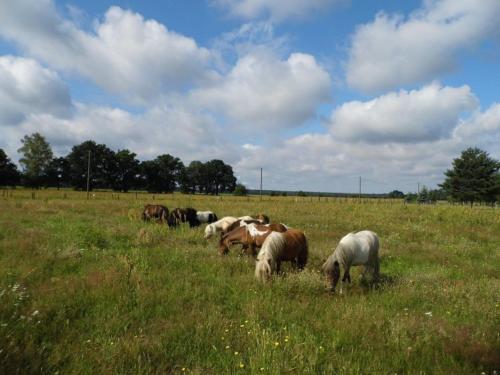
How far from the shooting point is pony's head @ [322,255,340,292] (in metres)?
6.55

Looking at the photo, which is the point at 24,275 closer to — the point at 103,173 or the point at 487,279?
the point at 487,279

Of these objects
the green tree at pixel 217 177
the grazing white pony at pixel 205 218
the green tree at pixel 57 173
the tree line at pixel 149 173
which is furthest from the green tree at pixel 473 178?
the green tree at pixel 57 173

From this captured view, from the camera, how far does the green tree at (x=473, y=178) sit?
54.7 meters

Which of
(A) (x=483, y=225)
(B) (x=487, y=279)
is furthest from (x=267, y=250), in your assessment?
(A) (x=483, y=225)

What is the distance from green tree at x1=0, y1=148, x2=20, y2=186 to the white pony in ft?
256

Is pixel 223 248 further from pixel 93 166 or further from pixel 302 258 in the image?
pixel 93 166

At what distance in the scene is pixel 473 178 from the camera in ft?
182

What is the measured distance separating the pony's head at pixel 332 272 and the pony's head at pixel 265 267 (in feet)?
3.87

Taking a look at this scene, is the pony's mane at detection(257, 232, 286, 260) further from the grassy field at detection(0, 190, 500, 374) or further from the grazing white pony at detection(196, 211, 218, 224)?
the grazing white pony at detection(196, 211, 218, 224)

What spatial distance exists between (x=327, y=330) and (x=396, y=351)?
0.96 meters

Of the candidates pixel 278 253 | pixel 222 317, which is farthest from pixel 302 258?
pixel 222 317

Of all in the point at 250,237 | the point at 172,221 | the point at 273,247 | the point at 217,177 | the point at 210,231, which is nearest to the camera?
the point at 273,247

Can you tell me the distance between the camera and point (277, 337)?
429cm

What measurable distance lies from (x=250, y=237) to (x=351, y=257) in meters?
3.33
